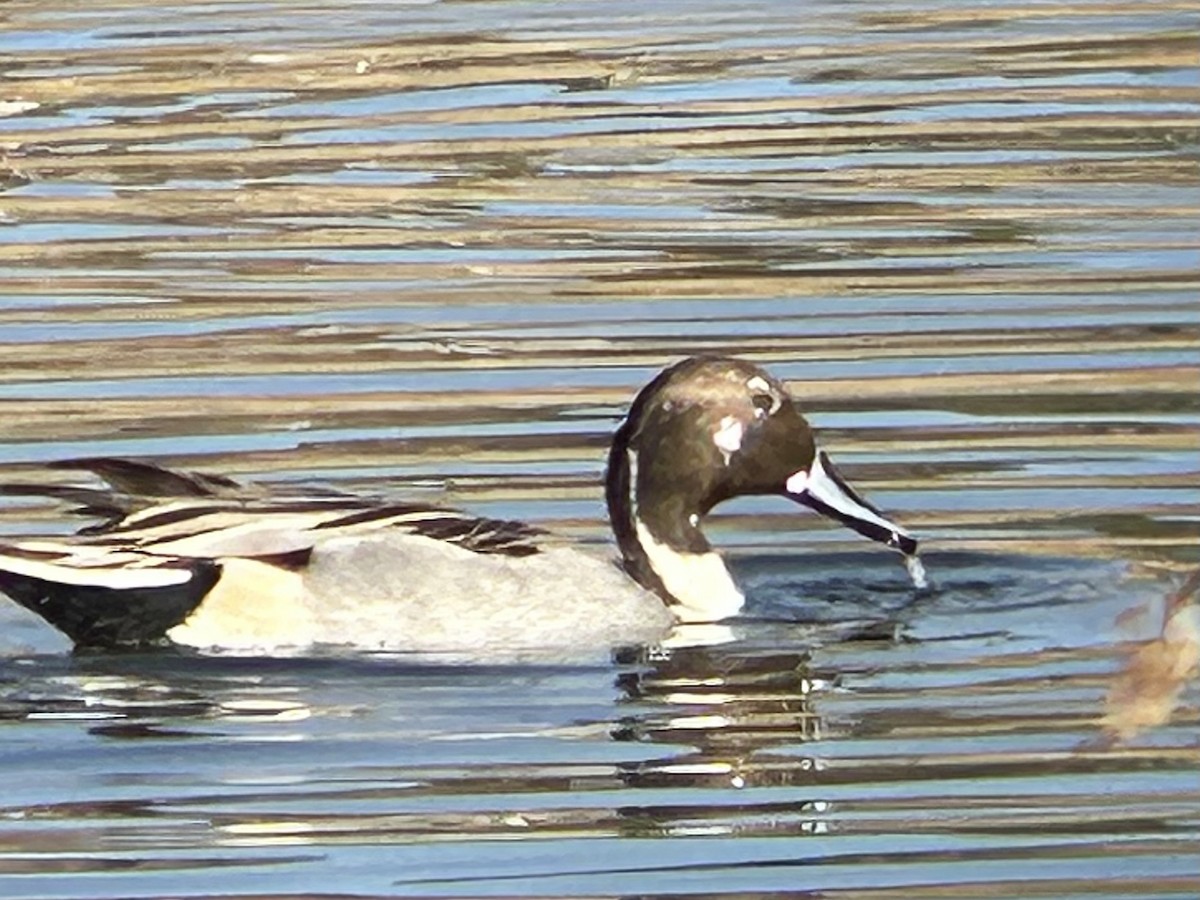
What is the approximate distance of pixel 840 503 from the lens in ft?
35.9

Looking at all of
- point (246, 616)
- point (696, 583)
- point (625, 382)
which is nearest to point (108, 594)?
point (246, 616)

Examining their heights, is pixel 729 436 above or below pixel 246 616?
above

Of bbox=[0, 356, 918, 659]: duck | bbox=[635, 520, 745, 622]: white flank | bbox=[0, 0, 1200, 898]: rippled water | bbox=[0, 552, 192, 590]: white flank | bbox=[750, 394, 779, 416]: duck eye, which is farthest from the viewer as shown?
bbox=[750, 394, 779, 416]: duck eye

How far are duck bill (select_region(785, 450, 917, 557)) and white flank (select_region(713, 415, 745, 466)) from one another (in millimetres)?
184

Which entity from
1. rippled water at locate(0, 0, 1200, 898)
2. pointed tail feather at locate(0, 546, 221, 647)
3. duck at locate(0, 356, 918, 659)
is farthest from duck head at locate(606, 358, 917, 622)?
pointed tail feather at locate(0, 546, 221, 647)

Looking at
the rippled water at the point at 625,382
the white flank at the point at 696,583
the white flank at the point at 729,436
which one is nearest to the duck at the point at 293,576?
the rippled water at the point at 625,382

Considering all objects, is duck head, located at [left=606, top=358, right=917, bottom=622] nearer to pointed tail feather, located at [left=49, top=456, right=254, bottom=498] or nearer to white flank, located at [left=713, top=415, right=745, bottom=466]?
white flank, located at [left=713, top=415, right=745, bottom=466]

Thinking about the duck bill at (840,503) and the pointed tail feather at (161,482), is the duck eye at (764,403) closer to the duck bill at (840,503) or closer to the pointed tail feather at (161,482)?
the duck bill at (840,503)

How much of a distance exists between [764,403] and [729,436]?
0.38 feet

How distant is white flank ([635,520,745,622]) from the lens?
10828 mm

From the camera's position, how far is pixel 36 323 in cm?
1351

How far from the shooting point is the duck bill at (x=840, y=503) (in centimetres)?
1088

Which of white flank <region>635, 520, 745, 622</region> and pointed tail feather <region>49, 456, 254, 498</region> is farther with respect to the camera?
white flank <region>635, 520, 745, 622</region>

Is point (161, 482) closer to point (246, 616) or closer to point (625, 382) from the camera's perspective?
point (246, 616)
